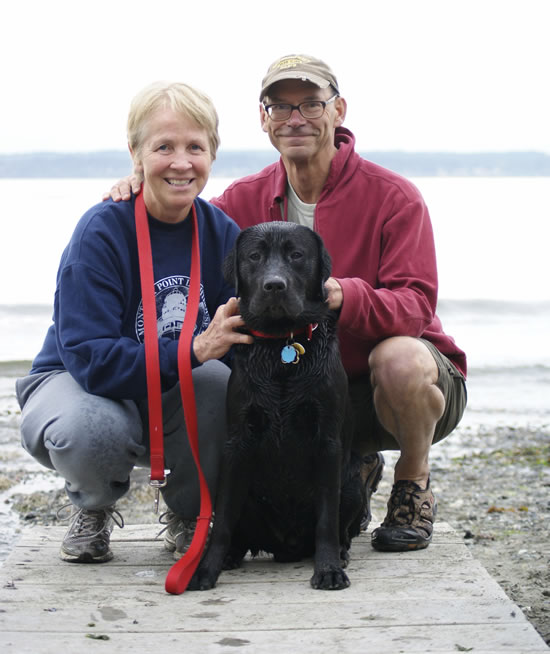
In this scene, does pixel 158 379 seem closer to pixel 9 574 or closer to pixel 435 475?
pixel 9 574

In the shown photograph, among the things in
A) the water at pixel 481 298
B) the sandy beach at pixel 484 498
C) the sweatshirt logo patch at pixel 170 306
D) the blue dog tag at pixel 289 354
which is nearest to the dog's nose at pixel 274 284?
the blue dog tag at pixel 289 354

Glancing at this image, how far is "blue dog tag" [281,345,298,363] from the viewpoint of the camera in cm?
271

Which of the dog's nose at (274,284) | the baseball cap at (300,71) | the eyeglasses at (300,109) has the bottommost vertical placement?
the dog's nose at (274,284)

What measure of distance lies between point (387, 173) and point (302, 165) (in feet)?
1.17

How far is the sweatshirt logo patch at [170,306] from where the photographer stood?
118 inches

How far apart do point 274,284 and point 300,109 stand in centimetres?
105

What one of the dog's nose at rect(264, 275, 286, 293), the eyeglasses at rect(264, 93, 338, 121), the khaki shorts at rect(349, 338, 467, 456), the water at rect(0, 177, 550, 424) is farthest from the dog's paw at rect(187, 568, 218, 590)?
the water at rect(0, 177, 550, 424)

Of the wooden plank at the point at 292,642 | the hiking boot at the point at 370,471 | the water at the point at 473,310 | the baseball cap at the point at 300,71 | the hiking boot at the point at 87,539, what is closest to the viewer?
the wooden plank at the point at 292,642

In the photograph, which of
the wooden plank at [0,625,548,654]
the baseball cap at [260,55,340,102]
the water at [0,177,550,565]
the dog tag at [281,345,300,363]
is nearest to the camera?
the wooden plank at [0,625,548,654]

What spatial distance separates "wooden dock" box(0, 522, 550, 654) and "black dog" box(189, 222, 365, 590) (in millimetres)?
140

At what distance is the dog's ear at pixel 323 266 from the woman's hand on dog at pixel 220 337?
30cm

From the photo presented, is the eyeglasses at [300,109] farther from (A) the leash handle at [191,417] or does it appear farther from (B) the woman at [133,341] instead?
(A) the leash handle at [191,417]

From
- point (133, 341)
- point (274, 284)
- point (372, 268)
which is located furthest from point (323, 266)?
point (133, 341)

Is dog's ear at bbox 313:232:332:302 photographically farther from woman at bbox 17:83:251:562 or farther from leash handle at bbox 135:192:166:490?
leash handle at bbox 135:192:166:490
